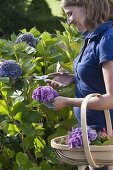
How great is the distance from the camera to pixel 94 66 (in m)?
2.85

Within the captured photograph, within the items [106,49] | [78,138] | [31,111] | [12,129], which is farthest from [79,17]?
[12,129]

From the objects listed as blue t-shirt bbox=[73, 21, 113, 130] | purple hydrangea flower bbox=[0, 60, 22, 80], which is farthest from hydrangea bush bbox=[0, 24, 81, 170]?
blue t-shirt bbox=[73, 21, 113, 130]

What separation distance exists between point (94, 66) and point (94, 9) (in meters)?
0.29

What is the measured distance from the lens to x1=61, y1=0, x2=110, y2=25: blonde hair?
292 cm

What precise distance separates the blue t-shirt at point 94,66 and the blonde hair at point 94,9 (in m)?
0.04

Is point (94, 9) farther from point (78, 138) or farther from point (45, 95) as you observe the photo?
point (78, 138)

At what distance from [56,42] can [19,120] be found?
2.20 feet

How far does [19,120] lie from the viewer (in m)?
3.43

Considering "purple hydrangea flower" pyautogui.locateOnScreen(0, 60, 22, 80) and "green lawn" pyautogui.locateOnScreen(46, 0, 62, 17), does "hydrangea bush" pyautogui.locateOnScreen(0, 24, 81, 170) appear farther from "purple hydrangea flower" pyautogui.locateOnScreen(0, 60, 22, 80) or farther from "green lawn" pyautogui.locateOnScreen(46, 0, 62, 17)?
"green lawn" pyautogui.locateOnScreen(46, 0, 62, 17)

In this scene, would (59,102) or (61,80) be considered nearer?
(59,102)

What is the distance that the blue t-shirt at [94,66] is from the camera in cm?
283

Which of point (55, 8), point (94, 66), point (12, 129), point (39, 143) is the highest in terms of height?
point (94, 66)

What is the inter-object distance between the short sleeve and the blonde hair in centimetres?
14

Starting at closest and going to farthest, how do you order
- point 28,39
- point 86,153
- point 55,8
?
point 86,153 → point 28,39 → point 55,8
